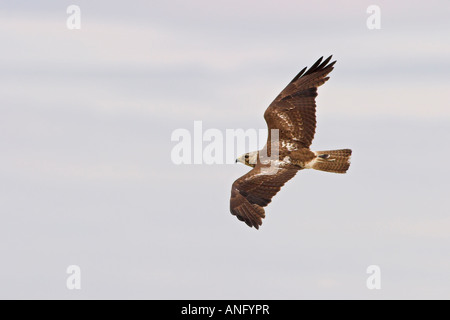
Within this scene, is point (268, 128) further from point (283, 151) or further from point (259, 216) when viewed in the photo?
point (259, 216)

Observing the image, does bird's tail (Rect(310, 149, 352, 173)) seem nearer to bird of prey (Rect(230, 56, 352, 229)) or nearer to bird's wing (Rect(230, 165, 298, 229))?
bird of prey (Rect(230, 56, 352, 229))

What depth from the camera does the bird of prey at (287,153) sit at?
16.3 m

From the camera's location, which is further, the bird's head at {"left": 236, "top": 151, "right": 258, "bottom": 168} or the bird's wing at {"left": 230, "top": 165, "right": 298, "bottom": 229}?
the bird's head at {"left": 236, "top": 151, "right": 258, "bottom": 168}

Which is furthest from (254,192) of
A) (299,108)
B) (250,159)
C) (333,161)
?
(299,108)

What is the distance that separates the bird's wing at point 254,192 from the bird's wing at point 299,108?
1073mm

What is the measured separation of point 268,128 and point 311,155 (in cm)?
118

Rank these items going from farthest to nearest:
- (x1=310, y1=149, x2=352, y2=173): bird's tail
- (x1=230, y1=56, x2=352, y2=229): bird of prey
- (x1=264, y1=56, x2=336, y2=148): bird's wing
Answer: (x1=264, y1=56, x2=336, y2=148): bird's wing < (x1=310, y1=149, x2=352, y2=173): bird's tail < (x1=230, y1=56, x2=352, y2=229): bird of prey

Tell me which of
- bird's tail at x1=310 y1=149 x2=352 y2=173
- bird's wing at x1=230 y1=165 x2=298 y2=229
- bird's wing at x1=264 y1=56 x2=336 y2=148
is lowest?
bird's wing at x1=230 y1=165 x2=298 y2=229

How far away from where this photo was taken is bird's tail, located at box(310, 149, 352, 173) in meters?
16.9

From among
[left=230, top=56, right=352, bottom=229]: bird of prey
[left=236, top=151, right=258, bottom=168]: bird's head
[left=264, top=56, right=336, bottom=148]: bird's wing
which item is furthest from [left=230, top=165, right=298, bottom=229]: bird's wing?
[left=264, top=56, right=336, bottom=148]: bird's wing

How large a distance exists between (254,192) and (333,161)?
6.35 feet

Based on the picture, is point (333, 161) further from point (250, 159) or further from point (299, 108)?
point (250, 159)

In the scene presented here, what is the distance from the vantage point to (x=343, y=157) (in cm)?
1694

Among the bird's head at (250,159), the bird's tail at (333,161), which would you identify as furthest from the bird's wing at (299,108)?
the bird's head at (250,159)
